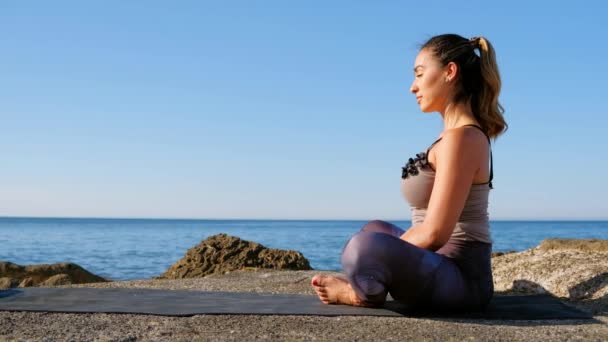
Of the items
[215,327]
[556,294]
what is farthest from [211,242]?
[215,327]

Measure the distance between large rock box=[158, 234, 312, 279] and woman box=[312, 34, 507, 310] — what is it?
4.14m

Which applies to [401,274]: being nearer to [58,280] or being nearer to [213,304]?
[213,304]

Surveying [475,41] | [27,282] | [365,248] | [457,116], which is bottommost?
[27,282]

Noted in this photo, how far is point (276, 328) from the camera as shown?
13.1ft

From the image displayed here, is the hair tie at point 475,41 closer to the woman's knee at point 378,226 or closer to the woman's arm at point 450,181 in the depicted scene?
the woman's arm at point 450,181

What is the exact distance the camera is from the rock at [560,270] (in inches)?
231

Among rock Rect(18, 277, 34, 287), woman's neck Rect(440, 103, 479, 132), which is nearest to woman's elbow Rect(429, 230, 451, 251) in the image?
woman's neck Rect(440, 103, 479, 132)

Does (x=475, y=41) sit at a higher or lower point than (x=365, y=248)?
higher

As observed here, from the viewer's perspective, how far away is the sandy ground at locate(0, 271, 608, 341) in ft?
12.3

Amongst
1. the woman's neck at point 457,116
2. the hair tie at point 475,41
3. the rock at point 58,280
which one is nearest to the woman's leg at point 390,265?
the woman's neck at point 457,116

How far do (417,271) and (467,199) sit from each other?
534 mm

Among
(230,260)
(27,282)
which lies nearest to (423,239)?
(230,260)

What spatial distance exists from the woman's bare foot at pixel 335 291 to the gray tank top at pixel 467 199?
0.65 metres

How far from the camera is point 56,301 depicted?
15.8ft
